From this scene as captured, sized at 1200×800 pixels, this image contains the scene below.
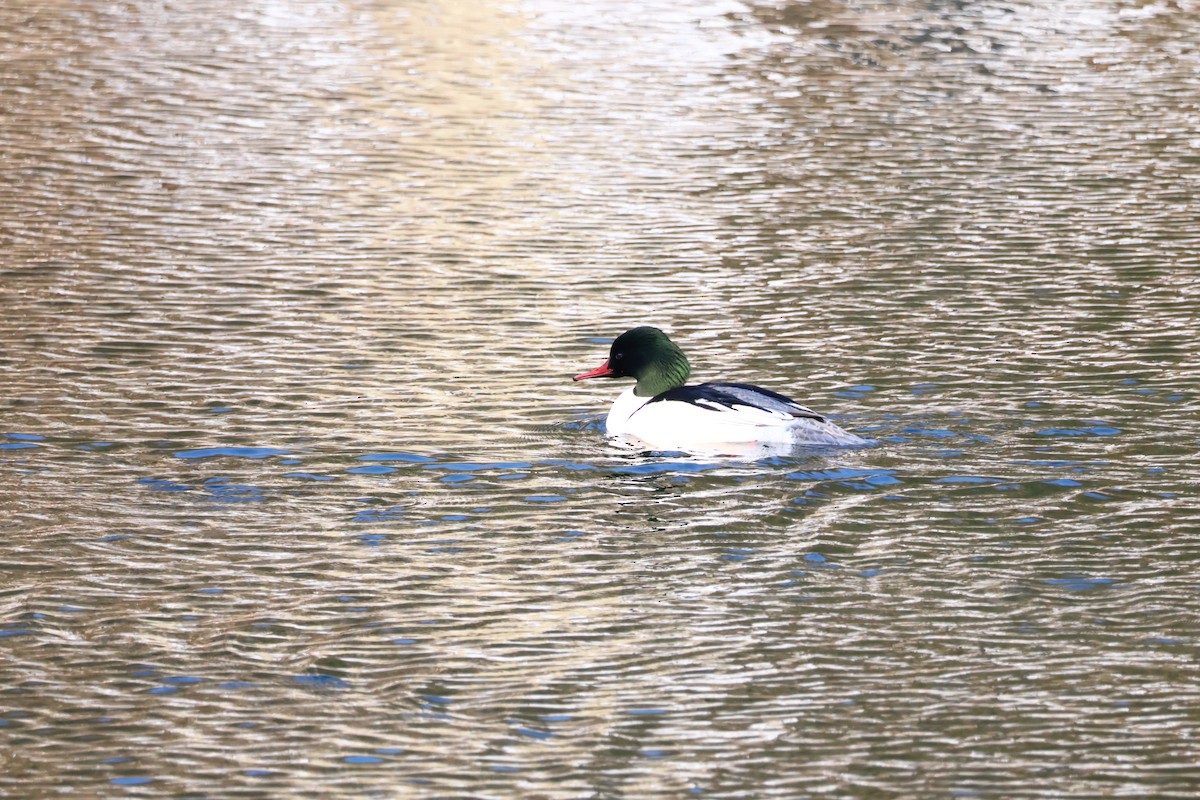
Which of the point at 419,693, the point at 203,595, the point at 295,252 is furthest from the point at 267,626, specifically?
the point at 295,252

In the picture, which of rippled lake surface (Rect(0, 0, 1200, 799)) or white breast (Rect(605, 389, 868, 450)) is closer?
rippled lake surface (Rect(0, 0, 1200, 799))

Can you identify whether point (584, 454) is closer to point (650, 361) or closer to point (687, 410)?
point (687, 410)

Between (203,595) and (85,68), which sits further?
(85,68)

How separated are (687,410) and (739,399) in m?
0.50

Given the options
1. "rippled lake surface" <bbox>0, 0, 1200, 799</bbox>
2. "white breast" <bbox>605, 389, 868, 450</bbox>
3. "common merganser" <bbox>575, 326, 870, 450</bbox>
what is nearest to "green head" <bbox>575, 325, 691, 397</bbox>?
"common merganser" <bbox>575, 326, 870, 450</bbox>

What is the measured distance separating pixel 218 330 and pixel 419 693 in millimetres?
8815

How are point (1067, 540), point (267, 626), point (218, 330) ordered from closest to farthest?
1. point (267, 626)
2. point (1067, 540)
3. point (218, 330)

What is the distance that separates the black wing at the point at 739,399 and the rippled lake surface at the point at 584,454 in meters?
0.40

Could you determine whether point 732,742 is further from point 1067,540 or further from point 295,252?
point 295,252

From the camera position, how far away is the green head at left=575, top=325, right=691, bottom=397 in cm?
1427

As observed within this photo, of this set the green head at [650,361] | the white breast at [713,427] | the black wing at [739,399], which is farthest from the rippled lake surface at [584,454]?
the green head at [650,361]

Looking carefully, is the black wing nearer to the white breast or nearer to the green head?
the white breast

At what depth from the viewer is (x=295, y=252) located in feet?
Result: 67.5

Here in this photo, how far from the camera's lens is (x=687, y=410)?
13.5 meters
